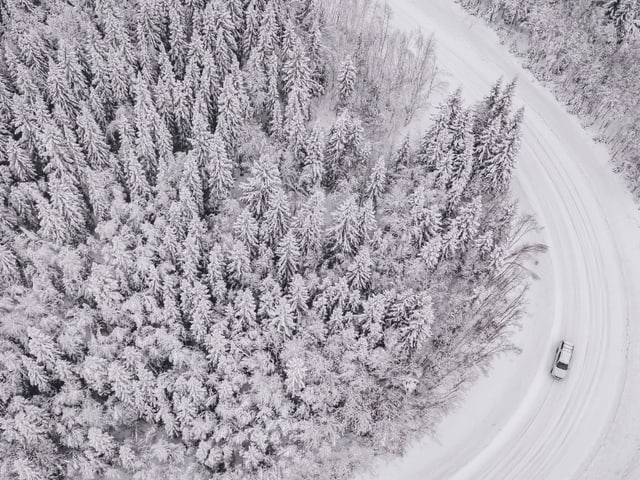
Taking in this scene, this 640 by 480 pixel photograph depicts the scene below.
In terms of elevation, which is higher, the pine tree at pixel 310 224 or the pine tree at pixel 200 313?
the pine tree at pixel 310 224

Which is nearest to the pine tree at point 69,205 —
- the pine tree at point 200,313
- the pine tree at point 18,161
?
the pine tree at point 18,161

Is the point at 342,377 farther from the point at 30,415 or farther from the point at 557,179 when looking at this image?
the point at 557,179

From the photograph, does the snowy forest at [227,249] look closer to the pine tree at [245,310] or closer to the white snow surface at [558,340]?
the pine tree at [245,310]

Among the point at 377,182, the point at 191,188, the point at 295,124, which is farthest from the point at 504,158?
the point at 191,188

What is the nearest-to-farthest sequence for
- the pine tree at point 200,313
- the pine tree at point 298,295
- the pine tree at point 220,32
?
1. the pine tree at point 200,313
2. the pine tree at point 298,295
3. the pine tree at point 220,32

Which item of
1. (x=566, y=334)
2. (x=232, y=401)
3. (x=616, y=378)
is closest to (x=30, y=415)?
(x=232, y=401)
